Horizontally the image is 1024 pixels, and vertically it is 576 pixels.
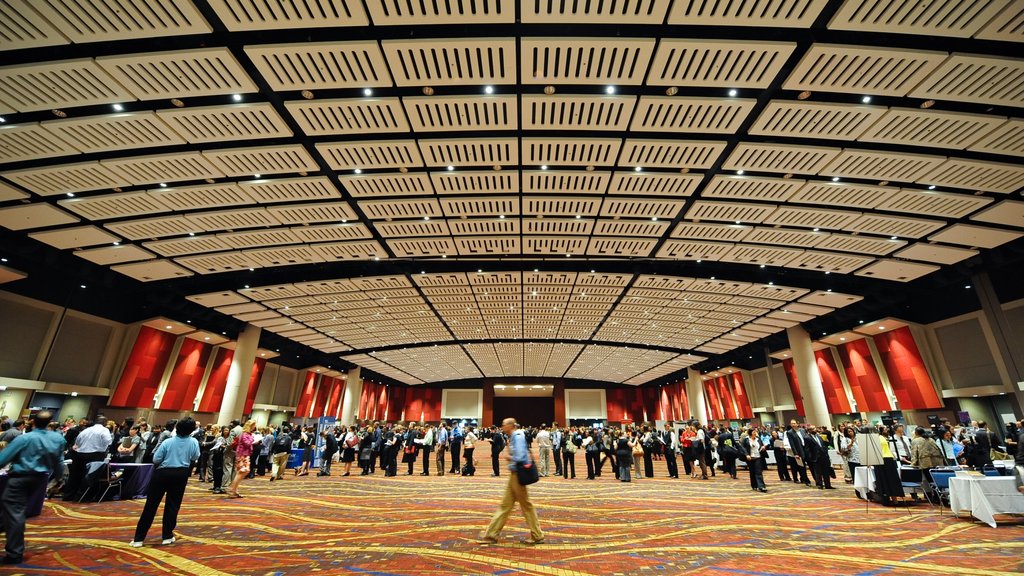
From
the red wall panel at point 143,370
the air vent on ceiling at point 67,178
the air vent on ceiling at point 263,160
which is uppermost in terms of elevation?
the air vent on ceiling at point 263,160

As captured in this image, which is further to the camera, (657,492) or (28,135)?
(657,492)

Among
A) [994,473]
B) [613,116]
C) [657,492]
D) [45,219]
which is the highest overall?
[613,116]

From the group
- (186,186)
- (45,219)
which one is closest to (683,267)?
(186,186)

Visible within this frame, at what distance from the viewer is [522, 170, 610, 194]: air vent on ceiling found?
9.77 m

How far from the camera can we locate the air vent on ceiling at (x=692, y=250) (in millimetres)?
13258

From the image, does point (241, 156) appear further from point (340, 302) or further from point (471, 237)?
point (340, 302)

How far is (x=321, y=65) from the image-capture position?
21.8 ft

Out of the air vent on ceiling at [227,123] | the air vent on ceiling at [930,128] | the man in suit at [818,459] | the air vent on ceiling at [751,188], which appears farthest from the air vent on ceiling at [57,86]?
the man in suit at [818,459]

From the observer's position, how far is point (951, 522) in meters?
6.63

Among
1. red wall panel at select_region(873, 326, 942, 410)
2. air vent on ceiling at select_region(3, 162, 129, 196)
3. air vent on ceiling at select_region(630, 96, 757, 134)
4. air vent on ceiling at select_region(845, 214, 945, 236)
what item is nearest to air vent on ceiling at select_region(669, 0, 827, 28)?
air vent on ceiling at select_region(630, 96, 757, 134)

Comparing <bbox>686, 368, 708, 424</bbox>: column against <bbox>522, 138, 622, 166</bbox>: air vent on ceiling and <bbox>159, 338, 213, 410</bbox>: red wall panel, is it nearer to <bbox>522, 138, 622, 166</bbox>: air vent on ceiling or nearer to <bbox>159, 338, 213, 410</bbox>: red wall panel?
<bbox>522, 138, 622, 166</bbox>: air vent on ceiling

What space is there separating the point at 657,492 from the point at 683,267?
29.1 ft

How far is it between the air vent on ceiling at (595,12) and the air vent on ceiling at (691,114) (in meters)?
1.61

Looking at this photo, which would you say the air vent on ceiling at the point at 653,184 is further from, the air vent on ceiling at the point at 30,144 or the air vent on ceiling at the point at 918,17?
the air vent on ceiling at the point at 30,144
